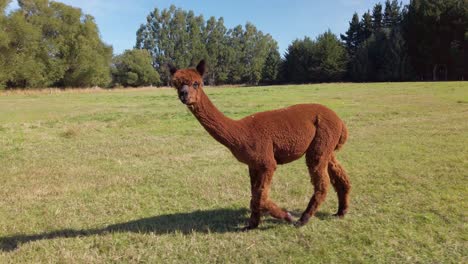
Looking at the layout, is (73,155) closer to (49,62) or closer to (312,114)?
(312,114)

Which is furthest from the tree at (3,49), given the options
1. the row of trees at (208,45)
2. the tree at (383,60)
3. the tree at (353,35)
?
the tree at (353,35)

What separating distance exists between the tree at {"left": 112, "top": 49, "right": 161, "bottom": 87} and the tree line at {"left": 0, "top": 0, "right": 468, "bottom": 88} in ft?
0.72

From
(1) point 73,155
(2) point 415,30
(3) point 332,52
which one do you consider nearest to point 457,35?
(2) point 415,30

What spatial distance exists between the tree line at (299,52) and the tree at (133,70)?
22 centimetres

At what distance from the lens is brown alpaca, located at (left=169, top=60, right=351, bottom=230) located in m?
4.90

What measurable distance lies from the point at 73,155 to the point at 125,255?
7.03 m

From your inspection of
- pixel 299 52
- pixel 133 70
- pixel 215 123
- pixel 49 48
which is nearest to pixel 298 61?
pixel 299 52

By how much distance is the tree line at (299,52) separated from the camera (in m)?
55.3

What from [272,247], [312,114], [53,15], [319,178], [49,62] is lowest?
[272,247]

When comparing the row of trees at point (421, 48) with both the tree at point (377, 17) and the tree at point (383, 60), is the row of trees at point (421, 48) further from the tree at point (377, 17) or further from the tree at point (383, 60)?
the tree at point (377, 17)

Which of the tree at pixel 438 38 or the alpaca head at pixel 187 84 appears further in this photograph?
the tree at pixel 438 38

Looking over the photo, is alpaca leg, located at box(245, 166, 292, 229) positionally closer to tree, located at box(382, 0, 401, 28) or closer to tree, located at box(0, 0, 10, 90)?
tree, located at box(0, 0, 10, 90)

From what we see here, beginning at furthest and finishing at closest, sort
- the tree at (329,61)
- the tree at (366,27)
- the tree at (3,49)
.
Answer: the tree at (366,27)
the tree at (329,61)
the tree at (3,49)

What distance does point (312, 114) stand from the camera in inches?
222
